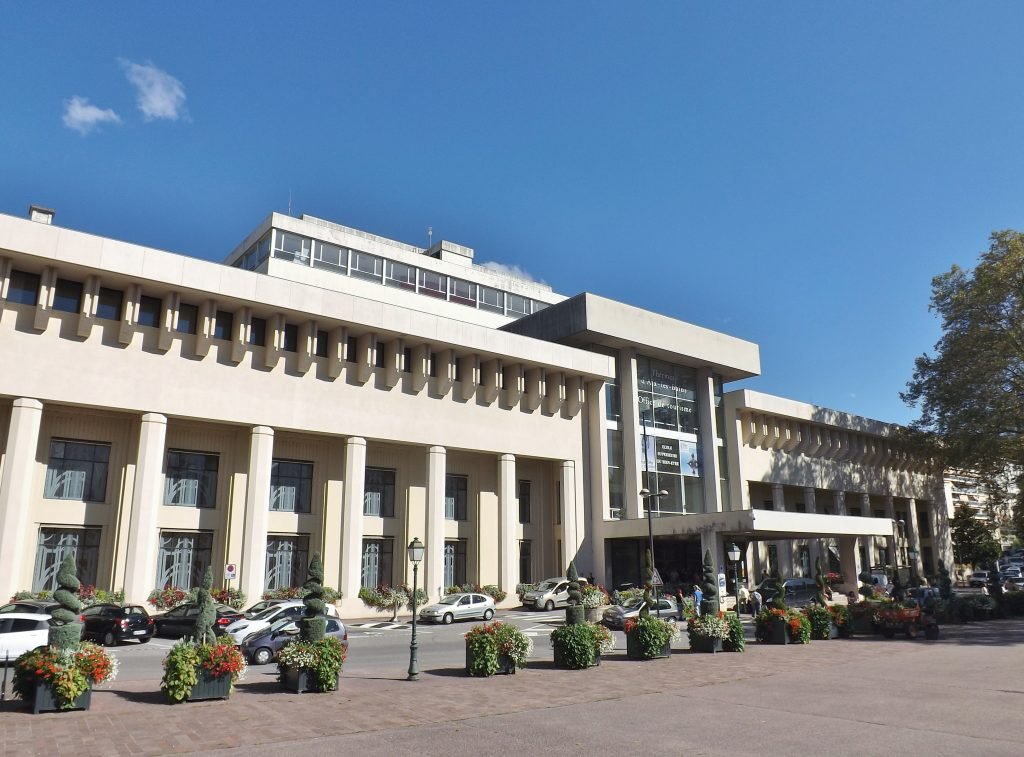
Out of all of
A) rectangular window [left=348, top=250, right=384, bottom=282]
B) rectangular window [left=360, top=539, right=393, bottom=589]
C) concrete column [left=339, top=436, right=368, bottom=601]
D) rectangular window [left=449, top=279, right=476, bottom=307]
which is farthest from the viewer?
rectangular window [left=449, top=279, right=476, bottom=307]

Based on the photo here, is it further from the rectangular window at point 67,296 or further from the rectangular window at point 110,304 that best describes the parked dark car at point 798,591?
the rectangular window at point 67,296

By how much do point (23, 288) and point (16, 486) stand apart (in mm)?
7673

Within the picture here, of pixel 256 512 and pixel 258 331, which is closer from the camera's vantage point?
pixel 256 512

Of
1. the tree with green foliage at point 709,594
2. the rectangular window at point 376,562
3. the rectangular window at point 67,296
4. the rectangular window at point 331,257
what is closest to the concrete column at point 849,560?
the tree with green foliage at point 709,594

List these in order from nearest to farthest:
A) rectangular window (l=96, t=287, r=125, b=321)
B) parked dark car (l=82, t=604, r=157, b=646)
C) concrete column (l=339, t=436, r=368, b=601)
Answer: parked dark car (l=82, t=604, r=157, b=646)
rectangular window (l=96, t=287, r=125, b=321)
concrete column (l=339, t=436, r=368, b=601)

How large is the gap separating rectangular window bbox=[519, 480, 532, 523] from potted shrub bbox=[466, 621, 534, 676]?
86.8ft

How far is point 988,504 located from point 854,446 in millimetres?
12884

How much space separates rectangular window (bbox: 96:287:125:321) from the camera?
30250 millimetres

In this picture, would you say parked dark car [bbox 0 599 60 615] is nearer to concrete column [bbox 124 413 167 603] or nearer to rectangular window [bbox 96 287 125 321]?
concrete column [bbox 124 413 167 603]

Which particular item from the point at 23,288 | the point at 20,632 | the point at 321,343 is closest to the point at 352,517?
the point at 321,343

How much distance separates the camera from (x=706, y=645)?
875 inches

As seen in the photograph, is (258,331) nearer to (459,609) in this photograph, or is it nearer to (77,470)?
(77,470)

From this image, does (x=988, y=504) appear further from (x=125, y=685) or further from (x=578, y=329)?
(x=125, y=685)

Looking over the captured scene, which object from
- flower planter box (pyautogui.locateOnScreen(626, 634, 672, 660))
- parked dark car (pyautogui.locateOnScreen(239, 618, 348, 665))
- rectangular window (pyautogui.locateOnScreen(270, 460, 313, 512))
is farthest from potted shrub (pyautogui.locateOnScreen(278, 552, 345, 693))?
rectangular window (pyautogui.locateOnScreen(270, 460, 313, 512))
